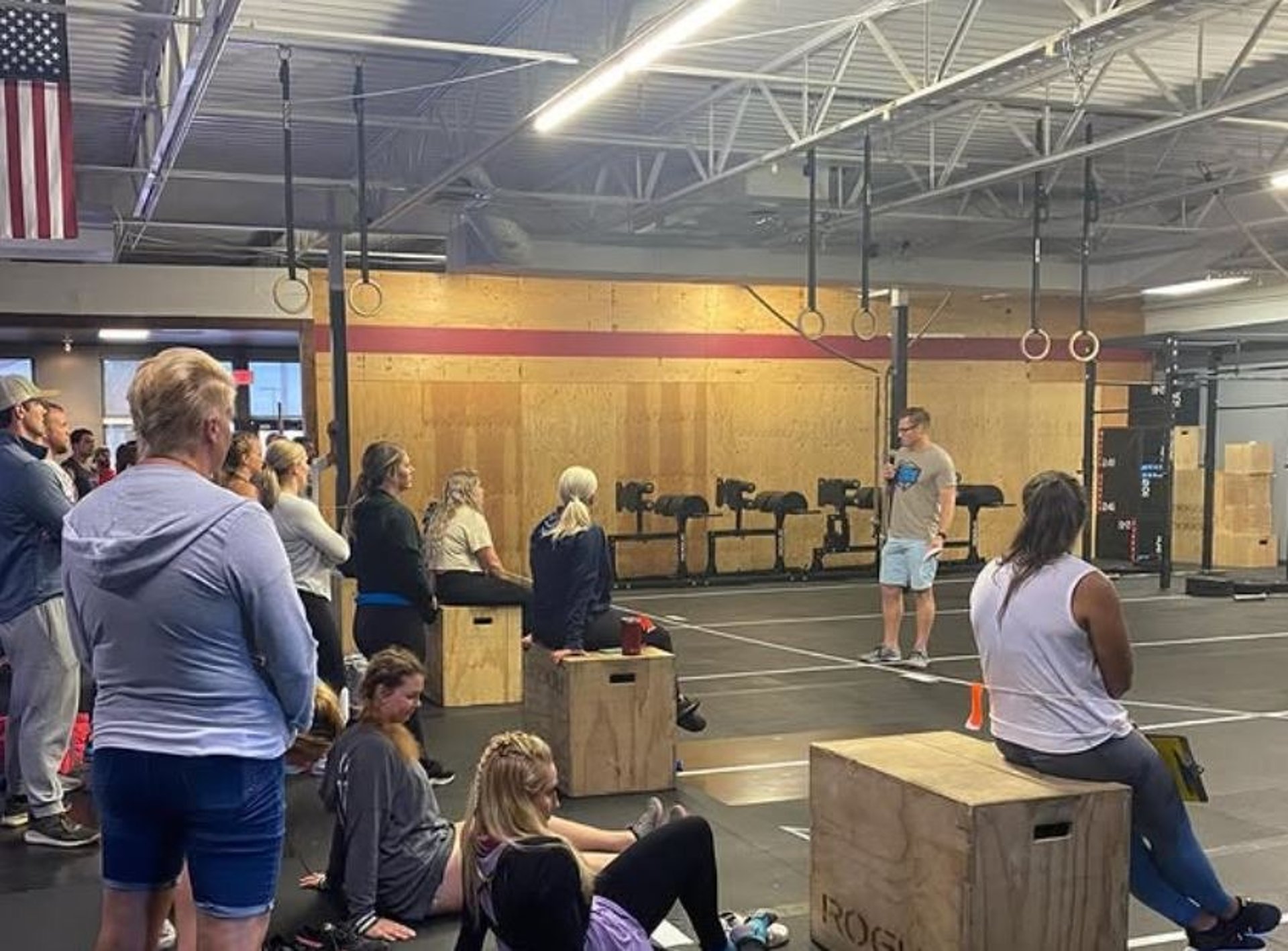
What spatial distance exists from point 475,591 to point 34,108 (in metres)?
3.10

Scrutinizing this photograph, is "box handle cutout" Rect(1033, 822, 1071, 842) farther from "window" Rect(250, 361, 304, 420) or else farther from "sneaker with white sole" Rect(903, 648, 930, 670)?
"window" Rect(250, 361, 304, 420)

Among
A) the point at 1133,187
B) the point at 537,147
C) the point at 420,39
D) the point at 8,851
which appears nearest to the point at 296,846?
the point at 8,851

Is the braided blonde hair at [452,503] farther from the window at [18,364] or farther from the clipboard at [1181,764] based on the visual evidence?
the window at [18,364]

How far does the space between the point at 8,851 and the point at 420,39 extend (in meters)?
4.33

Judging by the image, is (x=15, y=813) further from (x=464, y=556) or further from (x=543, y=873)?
(x=543, y=873)

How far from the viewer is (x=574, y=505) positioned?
202 inches

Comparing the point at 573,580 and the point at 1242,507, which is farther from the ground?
the point at 573,580

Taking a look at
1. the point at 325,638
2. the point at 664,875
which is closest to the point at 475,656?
the point at 325,638

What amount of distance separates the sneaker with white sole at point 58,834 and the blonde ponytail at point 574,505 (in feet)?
6.57

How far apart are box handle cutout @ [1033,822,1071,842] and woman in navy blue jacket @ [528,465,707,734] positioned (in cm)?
239

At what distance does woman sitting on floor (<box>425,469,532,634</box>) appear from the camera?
670 centimetres

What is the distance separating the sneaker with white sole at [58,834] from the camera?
4.27m

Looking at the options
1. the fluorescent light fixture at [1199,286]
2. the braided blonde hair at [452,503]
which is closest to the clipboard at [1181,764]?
the braided blonde hair at [452,503]

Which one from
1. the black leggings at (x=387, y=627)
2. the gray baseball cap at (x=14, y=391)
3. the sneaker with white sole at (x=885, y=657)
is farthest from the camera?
the sneaker with white sole at (x=885, y=657)
